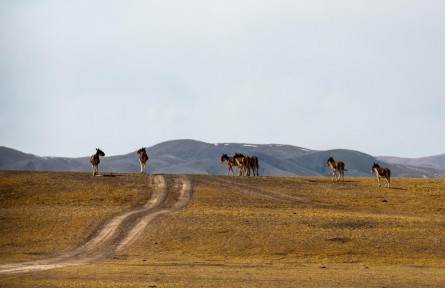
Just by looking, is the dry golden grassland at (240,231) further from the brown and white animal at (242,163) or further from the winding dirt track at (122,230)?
the brown and white animal at (242,163)

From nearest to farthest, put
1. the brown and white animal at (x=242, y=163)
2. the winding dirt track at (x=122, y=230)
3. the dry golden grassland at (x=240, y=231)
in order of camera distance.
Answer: the dry golden grassland at (x=240, y=231) < the winding dirt track at (x=122, y=230) < the brown and white animal at (x=242, y=163)

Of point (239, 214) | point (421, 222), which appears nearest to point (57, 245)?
point (239, 214)

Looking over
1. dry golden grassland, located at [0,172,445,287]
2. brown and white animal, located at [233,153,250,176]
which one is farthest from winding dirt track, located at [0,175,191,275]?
brown and white animal, located at [233,153,250,176]

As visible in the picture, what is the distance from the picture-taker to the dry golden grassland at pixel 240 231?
134 ft

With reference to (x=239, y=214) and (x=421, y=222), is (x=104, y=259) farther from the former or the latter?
(x=421, y=222)

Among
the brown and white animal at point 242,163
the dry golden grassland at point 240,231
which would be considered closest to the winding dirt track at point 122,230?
the dry golden grassland at point 240,231

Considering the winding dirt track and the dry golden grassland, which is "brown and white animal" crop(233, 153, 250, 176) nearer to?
the dry golden grassland

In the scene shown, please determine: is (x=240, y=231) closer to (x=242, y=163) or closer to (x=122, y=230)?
(x=122, y=230)

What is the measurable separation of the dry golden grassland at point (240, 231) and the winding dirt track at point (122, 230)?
3.14ft

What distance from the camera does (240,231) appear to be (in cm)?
5784

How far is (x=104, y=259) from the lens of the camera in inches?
1912

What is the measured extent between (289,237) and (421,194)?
92.9 ft

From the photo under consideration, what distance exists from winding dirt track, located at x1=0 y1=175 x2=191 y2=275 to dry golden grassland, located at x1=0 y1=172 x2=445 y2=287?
37.7 inches

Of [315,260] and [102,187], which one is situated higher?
[102,187]
